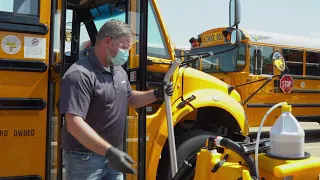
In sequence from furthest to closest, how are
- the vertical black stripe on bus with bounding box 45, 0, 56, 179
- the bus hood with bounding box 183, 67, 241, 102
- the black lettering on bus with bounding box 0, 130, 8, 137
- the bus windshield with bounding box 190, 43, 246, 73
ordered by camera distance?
the bus windshield with bounding box 190, 43, 246, 73 < the bus hood with bounding box 183, 67, 241, 102 < the vertical black stripe on bus with bounding box 45, 0, 56, 179 < the black lettering on bus with bounding box 0, 130, 8, 137

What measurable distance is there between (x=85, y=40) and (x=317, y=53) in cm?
812

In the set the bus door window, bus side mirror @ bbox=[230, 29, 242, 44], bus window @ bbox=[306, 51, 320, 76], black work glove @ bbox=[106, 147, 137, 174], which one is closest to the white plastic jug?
black work glove @ bbox=[106, 147, 137, 174]

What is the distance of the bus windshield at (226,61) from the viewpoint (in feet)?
30.2

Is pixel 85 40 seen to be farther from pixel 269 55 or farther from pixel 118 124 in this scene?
pixel 269 55

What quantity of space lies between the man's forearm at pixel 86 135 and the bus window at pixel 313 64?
915 centimetres

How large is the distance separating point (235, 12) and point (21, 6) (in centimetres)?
197

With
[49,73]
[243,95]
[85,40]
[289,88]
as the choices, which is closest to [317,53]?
[289,88]

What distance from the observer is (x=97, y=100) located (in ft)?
7.71

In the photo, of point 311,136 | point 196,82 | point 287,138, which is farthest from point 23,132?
point 311,136

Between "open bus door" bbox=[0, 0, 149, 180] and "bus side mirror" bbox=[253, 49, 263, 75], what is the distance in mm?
6372

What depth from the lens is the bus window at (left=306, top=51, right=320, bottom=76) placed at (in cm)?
1024

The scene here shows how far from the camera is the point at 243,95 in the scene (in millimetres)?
9195

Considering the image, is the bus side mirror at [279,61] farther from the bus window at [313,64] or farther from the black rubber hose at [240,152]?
the black rubber hose at [240,152]

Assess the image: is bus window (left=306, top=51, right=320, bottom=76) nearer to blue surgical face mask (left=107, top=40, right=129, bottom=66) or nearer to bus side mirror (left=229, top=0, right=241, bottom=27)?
bus side mirror (left=229, top=0, right=241, bottom=27)
